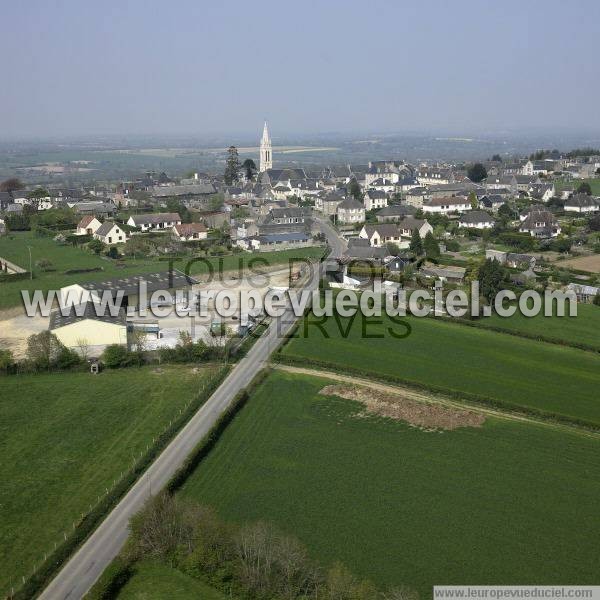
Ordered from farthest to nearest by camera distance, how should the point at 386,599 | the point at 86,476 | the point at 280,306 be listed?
the point at 280,306
the point at 86,476
the point at 386,599

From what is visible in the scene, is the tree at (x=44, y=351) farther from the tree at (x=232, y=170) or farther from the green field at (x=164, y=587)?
the tree at (x=232, y=170)

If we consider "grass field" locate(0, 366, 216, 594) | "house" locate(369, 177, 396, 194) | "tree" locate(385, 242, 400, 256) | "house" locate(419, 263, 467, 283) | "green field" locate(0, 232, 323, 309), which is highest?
"house" locate(369, 177, 396, 194)

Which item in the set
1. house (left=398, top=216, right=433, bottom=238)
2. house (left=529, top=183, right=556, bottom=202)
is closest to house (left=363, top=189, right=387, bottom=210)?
house (left=529, top=183, right=556, bottom=202)

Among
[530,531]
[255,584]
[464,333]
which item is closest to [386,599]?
[255,584]

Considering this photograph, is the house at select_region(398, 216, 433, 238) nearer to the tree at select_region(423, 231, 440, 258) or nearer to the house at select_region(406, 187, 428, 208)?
the tree at select_region(423, 231, 440, 258)

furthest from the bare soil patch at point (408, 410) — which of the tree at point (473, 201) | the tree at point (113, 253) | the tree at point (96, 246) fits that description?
the tree at point (473, 201)

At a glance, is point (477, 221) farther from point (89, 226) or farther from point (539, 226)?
point (89, 226)

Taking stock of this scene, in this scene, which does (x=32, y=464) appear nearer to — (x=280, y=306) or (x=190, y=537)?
(x=190, y=537)
